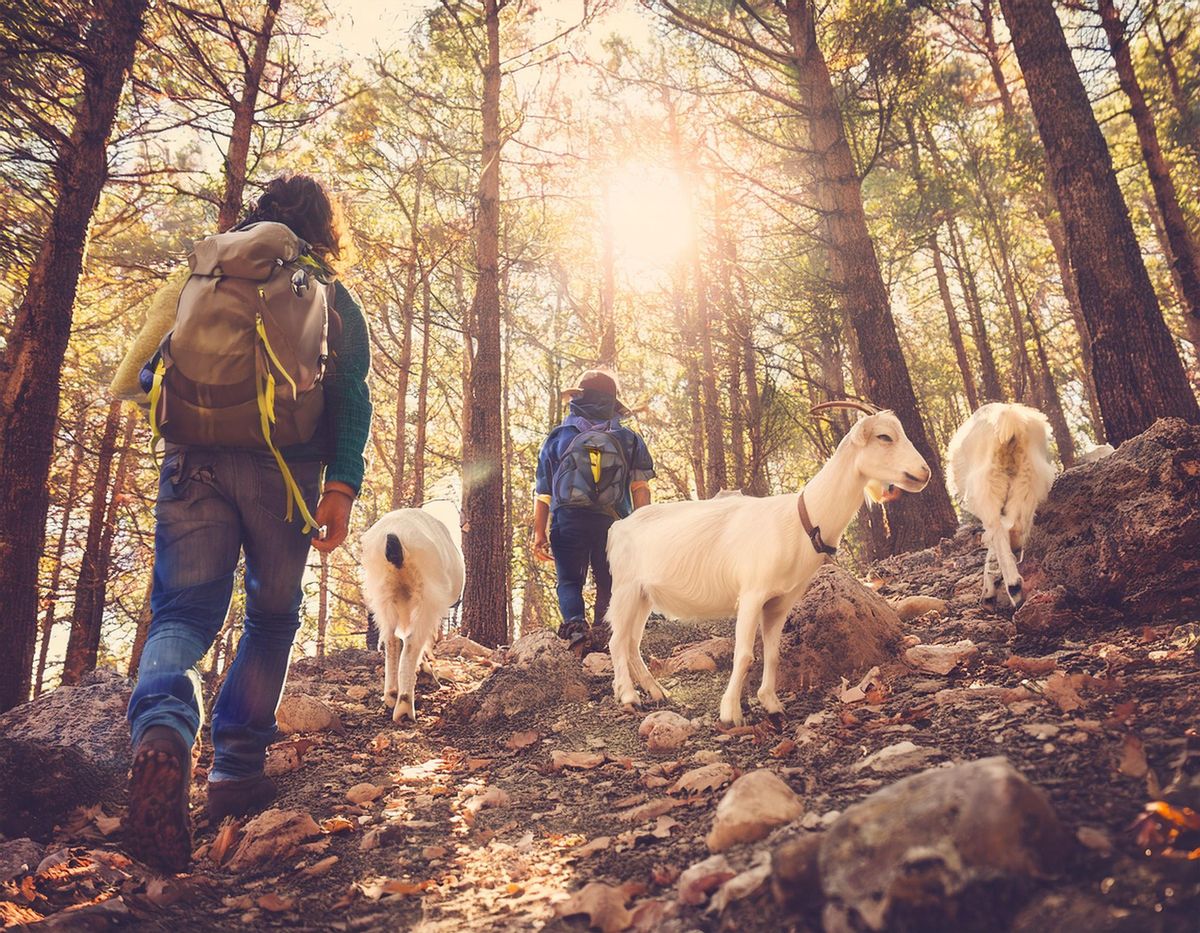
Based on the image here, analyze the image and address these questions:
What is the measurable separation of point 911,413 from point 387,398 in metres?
12.9

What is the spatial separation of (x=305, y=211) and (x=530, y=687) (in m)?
3.13

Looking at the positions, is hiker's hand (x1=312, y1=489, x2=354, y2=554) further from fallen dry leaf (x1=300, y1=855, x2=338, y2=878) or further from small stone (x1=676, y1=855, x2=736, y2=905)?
small stone (x1=676, y1=855, x2=736, y2=905)

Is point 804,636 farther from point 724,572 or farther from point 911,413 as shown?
point 911,413

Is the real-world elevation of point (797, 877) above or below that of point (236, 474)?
below

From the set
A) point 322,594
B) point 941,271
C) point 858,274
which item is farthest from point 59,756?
point 941,271

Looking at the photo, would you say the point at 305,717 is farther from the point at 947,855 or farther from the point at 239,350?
the point at 947,855

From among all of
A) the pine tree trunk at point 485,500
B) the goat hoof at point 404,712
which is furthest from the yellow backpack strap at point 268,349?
the pine tree trunk at point 485,500

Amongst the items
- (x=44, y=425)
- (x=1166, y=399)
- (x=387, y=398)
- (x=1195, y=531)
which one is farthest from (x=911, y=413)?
(x=387, y=398)

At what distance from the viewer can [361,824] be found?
2855 mm

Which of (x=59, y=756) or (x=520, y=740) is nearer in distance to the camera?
(x=59, y=756)

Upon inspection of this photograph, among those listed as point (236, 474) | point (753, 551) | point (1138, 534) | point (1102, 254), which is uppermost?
point (1102, 254)

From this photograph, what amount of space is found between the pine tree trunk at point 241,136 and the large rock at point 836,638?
652 cm

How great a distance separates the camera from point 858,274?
8.28 metres

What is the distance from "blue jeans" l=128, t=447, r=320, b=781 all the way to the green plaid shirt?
9 cm
